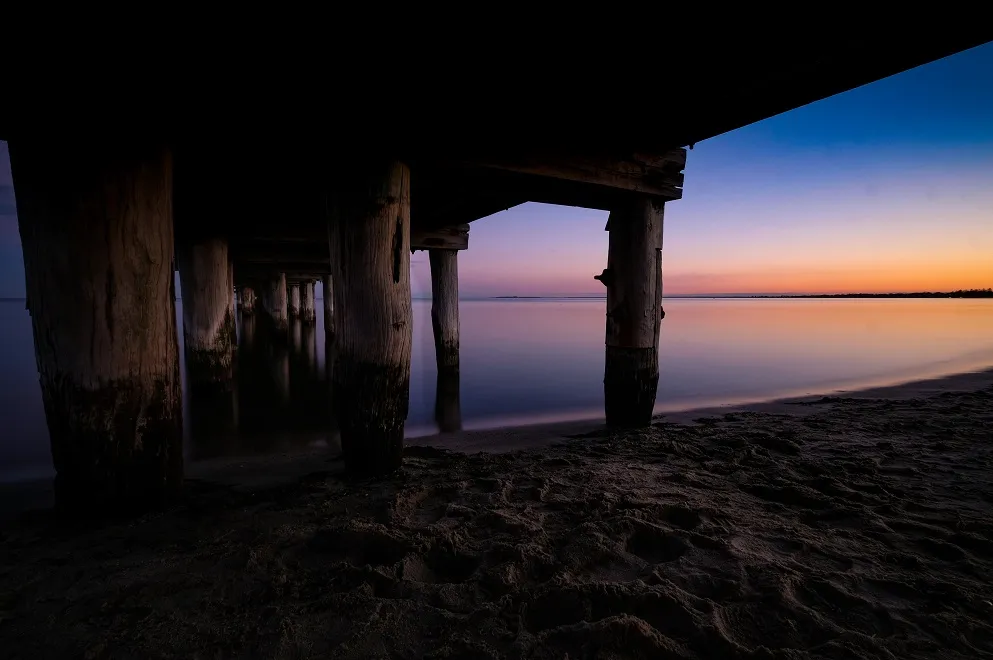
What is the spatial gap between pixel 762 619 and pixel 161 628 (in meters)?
2.30

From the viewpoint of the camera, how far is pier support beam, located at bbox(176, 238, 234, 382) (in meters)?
7.30

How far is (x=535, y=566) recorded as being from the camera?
6.84 feet

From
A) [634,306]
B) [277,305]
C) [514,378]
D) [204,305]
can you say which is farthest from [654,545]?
[277,305]

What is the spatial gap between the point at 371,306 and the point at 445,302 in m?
6.82

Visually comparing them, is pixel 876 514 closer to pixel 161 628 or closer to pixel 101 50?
pixel 161 628

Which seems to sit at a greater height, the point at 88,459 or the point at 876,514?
the point at 88,459

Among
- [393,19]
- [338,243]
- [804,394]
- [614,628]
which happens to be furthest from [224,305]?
[804,394]

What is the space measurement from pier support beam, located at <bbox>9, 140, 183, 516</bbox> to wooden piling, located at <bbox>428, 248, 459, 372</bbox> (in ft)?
23.2

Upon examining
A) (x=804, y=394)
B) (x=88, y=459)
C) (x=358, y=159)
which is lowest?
(x=804, y=394)

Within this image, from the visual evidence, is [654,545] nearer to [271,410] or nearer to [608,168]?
[608,168]

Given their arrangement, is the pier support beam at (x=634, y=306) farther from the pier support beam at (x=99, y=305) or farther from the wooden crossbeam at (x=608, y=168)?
the pier support beam at (x=99, y=305)

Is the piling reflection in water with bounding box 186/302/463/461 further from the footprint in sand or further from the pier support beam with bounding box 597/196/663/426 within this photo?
the footprint in sand

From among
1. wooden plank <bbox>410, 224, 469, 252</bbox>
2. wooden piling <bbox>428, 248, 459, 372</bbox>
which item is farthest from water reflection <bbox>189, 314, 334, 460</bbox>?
wooden plank <bbox>410, 224, 469, 252</bbox>

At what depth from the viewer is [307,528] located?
2.51m
